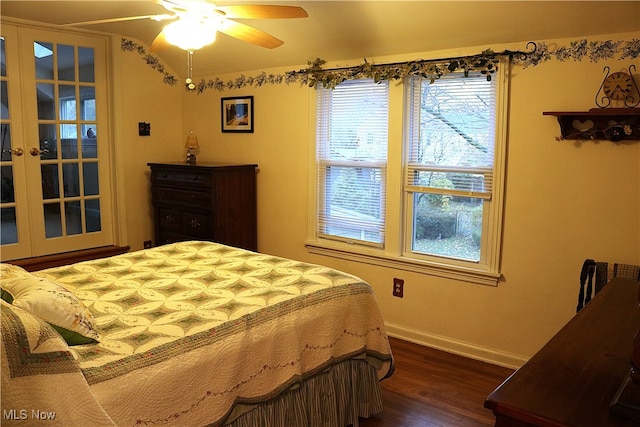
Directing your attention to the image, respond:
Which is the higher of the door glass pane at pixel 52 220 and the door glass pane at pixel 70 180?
the door glass pane at pixel 70 180

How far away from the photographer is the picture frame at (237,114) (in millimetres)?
4445

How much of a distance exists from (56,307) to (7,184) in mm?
2674

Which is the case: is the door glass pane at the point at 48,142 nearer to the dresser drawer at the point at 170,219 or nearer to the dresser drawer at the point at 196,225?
the dresser drawer at the point at 170,219

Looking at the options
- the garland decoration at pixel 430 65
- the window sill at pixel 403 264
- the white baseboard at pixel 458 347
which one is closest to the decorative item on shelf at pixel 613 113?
the garland decoration at pixel 430 65

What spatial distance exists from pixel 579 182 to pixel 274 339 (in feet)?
6.48

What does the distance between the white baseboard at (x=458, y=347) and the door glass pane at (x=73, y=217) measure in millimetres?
2612

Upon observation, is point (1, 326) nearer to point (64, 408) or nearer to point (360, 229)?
point (64, 408)

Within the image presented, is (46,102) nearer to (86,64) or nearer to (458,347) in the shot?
(86,64)

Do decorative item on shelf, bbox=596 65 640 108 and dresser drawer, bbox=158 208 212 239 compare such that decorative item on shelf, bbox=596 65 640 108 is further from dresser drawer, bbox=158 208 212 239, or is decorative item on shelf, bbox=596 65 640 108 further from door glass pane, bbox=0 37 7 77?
door glass pane, bbox=0 37 7 77

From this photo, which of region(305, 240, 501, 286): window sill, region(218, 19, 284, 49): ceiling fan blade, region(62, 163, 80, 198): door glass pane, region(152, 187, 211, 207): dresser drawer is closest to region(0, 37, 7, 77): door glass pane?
region(62, 163, 80, 198): door glass pane

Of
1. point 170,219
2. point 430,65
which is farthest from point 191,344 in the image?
point 170,219

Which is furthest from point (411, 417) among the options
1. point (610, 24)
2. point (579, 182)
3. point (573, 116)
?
point (610, 24)

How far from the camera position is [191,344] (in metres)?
1.80

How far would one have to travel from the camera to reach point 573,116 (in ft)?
9.50
